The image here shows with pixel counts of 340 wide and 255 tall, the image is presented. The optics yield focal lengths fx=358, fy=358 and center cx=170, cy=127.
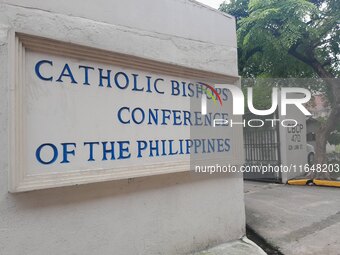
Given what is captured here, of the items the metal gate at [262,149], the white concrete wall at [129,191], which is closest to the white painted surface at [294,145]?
the metal gate at [262,149]

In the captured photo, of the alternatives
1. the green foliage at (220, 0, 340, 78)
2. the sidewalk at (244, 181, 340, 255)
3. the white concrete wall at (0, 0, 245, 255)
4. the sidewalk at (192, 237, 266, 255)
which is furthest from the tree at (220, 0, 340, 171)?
the sidewalk at (192, 237, 266, 255)

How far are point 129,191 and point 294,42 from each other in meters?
6.39

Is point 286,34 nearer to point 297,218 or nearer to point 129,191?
point 297,218

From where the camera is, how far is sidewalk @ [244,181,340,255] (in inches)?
181

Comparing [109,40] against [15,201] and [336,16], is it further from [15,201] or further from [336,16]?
[336,16]

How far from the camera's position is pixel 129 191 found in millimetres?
3658

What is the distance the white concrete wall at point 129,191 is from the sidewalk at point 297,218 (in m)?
0.66

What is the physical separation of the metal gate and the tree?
110 cm

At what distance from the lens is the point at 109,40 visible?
3.55 m

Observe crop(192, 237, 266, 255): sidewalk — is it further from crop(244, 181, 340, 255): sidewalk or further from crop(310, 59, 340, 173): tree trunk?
crop(310, 59, 340, 173): tree trunk

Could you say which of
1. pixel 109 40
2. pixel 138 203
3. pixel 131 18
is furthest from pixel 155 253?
pixel 131 18

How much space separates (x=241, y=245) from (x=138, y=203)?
160 cm

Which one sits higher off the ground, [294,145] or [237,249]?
[294,145]

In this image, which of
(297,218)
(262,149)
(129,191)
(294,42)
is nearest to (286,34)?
(294,42)
